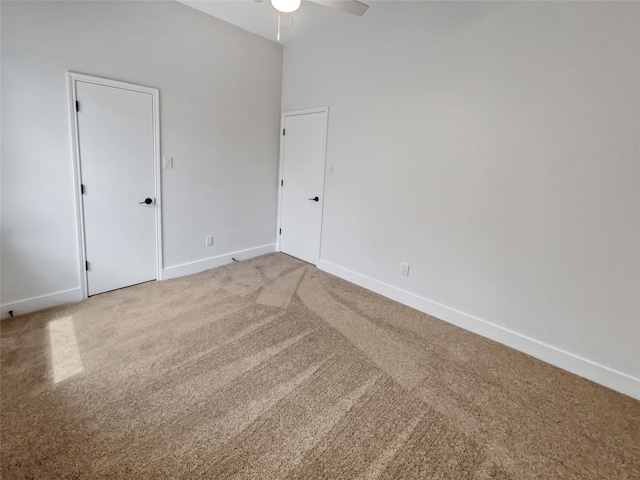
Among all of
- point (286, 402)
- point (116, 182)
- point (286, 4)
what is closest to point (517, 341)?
point (286, 402)

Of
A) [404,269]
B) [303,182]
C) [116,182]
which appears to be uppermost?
[303,182]

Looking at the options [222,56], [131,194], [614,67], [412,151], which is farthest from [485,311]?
[222,56]

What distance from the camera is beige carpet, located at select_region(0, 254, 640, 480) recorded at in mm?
1463

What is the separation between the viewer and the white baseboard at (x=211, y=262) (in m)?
3.61

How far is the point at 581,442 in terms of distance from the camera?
1.65 meters

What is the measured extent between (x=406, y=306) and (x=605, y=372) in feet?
4.92

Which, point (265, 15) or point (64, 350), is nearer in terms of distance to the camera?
point (64, 350)

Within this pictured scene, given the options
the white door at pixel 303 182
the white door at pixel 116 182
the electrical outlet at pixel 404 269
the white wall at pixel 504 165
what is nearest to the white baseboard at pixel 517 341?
the white wall at pixel 504 165

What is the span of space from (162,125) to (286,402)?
9.68 ft

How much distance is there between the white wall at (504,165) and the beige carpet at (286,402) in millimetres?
384

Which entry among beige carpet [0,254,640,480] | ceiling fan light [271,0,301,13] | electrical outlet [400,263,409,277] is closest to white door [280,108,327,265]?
electrical outlet [400,263,409,277]

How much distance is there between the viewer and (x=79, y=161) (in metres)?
2.74

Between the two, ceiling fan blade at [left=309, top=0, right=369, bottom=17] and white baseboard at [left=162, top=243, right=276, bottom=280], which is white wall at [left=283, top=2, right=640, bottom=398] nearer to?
ceiling fan blade at [left=309, top=0, right=369, bottom=17]

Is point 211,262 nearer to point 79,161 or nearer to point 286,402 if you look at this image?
point 79,161
